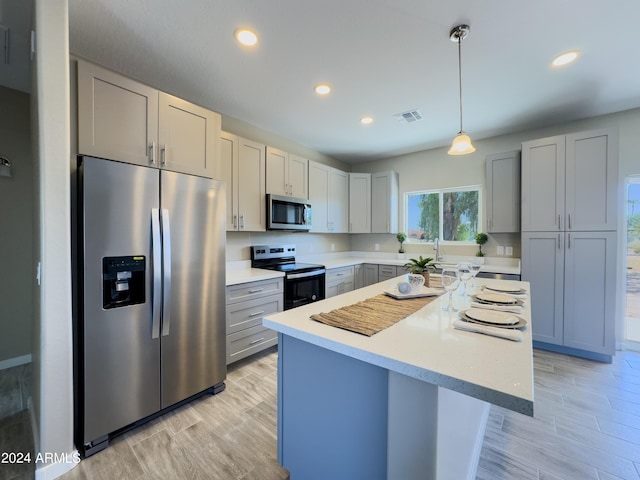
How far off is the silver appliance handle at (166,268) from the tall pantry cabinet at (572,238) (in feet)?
12.0

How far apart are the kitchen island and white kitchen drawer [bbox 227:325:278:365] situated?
1.29 m

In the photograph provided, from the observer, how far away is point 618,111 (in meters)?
2.97

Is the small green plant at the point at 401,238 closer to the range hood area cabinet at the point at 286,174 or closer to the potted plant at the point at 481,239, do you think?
the potted plant at the point at 481,239

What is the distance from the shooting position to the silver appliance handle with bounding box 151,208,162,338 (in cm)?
179

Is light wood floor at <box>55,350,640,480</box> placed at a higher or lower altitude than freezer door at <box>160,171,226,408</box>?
lower

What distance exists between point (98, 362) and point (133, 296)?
406 mm

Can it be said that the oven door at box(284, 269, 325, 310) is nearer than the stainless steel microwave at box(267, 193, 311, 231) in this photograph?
Yes

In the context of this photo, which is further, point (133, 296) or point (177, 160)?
point (177, 160)

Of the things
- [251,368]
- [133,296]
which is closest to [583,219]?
[251,368]

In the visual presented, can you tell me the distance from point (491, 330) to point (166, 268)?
1886 mm

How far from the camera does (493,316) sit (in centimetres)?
122

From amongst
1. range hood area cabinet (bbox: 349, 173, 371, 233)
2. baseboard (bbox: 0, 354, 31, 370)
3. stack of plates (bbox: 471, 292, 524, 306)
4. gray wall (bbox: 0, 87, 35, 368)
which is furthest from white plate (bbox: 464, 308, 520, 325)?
baseboard (bbox: 0, 354, 31, 370)

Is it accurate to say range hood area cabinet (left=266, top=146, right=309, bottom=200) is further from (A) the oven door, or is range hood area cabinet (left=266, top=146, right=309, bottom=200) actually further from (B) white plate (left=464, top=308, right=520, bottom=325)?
(B) white plate (left=464, top=308, right=520, bottom=325)

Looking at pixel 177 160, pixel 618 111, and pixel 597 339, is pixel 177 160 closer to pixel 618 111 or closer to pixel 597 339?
pixel 597 339
